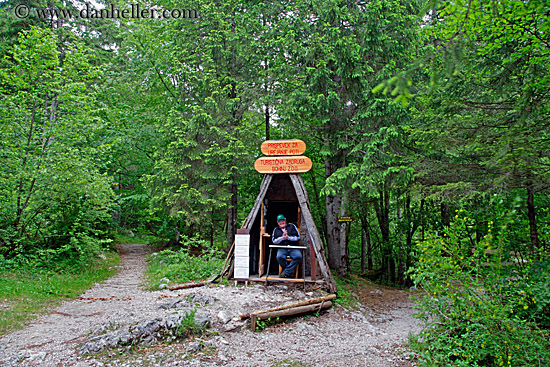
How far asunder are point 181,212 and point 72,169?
347 cm

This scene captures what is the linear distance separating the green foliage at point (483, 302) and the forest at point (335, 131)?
0.03 m

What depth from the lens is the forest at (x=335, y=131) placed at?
14.4 ft

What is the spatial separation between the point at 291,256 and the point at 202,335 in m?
3.79

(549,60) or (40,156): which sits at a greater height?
(549,60)

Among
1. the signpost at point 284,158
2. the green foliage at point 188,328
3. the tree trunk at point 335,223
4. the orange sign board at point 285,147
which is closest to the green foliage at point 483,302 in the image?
the green foliage at point 188,328

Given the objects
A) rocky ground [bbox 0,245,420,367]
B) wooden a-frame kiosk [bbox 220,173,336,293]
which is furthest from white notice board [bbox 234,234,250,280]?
rocky ground [bbox 0,245,420,367]

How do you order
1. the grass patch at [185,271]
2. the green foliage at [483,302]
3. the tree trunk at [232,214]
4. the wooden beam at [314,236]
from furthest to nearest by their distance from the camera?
the tree trunk at [232,214], the grass patch at [185,271], the wooden beam at [314,236], the green foliage at [483,302]

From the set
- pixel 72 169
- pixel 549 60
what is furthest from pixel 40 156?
pixel 549 60

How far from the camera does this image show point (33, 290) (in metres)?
7.41

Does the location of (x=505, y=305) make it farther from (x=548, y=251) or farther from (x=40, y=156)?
(x=40, y=156)

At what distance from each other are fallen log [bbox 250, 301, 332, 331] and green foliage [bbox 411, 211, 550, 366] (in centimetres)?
245

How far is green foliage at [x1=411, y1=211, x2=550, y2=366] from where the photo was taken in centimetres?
385

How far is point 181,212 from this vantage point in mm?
11484

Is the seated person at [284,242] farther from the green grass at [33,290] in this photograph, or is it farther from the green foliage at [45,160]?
the green foliage at [45,160]
